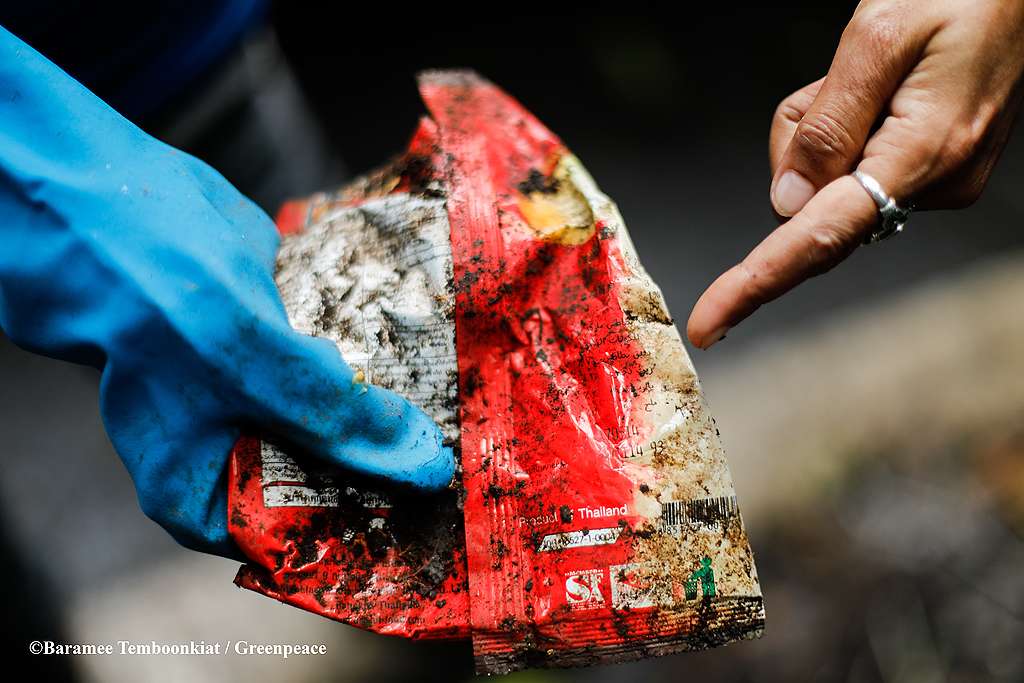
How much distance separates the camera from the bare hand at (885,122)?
0.60 meters

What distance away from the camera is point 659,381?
26.7 inches

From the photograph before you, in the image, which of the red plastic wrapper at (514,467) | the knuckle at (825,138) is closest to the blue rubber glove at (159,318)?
the red plastic wrapper at (514,467)

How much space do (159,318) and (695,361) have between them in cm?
93

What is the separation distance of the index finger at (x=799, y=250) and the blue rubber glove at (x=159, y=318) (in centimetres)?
31

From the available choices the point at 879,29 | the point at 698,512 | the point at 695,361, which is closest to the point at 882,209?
the point at 879,29

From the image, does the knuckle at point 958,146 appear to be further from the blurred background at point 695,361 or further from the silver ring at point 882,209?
the blurred background at point 695,361

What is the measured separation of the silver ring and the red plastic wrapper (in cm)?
22

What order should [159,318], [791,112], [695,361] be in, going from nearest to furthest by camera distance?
[159,318] < [791,112] < [695,361]

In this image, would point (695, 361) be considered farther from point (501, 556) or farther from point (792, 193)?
point (501, 556)

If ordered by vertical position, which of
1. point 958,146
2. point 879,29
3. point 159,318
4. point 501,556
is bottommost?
point 501,556

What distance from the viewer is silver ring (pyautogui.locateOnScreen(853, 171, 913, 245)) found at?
1.97 feet

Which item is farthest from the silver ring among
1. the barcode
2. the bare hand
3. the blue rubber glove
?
the blue rubber glove

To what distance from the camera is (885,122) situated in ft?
2.04

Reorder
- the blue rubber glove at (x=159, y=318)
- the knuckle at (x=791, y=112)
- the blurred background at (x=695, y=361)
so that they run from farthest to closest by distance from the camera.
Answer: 1. the blurred background at (x=695, y=361)
2. the knuckle at (x=791, y=112)
3. the blue rubber glove at (x=159, y=318)
